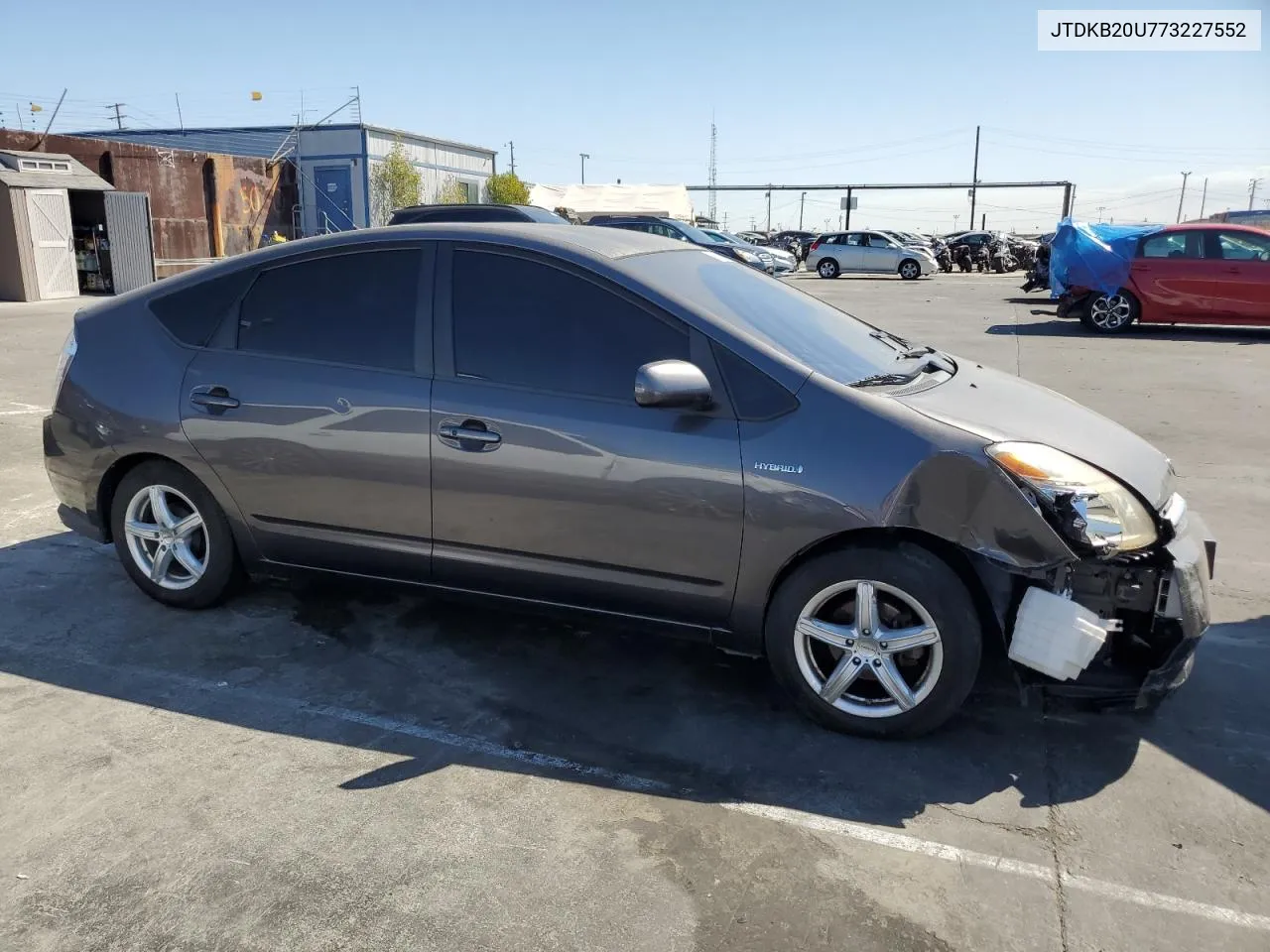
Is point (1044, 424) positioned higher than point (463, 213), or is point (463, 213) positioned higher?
point (463, 213)

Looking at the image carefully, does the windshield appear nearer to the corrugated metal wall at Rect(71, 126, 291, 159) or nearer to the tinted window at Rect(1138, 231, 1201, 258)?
the tinted window at Rect(1138, 231, 1201, 258)

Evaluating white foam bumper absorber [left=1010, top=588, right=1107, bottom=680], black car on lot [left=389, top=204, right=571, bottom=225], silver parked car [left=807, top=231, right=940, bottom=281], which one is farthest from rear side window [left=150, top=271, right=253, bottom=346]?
silver parked car [left=807, top=231, right=940, bottom=281]

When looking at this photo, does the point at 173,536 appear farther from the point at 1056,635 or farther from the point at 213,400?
the point at 1056,635

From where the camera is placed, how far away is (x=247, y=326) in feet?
13.6

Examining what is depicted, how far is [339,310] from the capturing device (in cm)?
397

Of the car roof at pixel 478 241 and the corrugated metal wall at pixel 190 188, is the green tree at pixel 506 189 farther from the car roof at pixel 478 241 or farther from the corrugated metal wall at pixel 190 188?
the car roof at pixel 478 241

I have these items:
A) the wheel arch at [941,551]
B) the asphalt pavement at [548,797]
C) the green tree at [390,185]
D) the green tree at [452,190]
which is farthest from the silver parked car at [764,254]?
the wheel arch at [941,551]

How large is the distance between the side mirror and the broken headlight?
96 centimetres

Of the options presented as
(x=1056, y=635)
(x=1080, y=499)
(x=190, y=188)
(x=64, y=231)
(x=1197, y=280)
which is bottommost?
(x=1056, y=635)

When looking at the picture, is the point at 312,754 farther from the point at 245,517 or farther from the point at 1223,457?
the point at 1223,457

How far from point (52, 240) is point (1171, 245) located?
21.9 metres

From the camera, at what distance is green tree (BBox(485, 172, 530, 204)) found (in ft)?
163

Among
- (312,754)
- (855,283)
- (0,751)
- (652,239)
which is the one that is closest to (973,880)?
(312,754)

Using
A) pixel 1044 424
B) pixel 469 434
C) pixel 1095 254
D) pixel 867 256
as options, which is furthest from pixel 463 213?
pixel 867 256
